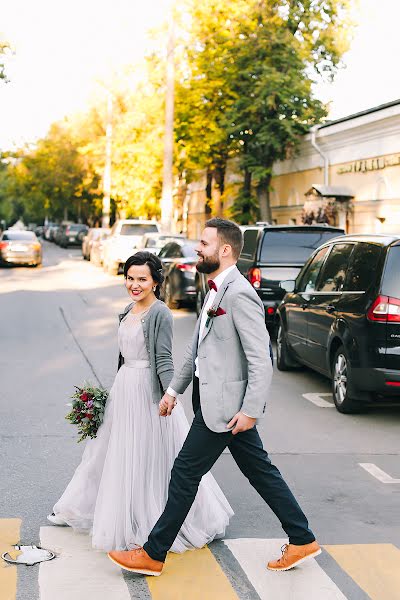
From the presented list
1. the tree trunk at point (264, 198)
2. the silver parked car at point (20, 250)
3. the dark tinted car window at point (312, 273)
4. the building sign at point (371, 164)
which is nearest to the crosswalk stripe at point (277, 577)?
the dark tinted car window at point (312, 273)

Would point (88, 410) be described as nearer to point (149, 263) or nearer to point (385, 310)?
point (149, 263)

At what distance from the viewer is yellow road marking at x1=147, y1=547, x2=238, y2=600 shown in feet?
14.9

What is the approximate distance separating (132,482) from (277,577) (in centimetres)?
88

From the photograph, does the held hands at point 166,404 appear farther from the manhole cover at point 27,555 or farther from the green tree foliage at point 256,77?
the green tree foliage at point 256,77

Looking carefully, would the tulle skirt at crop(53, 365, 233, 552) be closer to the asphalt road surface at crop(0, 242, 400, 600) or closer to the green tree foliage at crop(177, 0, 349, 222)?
the asphalt road surface at crop(0, 242, 400, 600)

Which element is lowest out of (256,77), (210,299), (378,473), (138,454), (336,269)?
(378,473)

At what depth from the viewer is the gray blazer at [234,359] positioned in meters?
4.55

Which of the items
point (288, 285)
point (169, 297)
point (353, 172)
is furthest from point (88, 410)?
point (353, 172)

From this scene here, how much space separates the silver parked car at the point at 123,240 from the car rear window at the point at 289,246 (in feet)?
53.6

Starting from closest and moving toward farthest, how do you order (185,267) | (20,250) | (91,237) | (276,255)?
(276,255) → (185,267) → (20,250) → (91,237)

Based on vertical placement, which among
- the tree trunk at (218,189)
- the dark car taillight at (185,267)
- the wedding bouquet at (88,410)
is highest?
the tree trunk at (218,189)

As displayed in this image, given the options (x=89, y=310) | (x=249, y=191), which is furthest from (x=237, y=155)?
(x=89, y=310)

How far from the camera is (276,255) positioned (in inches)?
583

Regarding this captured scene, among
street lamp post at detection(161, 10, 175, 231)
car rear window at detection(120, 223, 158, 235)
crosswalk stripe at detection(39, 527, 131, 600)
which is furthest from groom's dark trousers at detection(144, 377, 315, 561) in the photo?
street lamp post at detection(161, 10, 175, 231)
